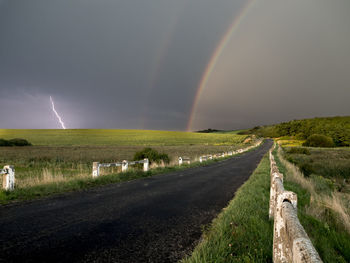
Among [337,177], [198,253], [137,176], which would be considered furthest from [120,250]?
[337,177]

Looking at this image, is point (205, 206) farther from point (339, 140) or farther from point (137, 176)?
point (339, 140)

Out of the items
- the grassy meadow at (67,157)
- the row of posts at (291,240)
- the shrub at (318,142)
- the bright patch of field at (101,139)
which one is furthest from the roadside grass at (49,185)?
the shrub at (318,142)

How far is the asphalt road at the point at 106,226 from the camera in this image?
11.3ft

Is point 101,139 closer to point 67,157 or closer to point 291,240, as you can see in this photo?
point 67,157

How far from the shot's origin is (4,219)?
4.96 meters

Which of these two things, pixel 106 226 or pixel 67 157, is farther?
pixel 67 157

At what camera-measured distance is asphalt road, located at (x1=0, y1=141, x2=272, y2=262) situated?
3430mm

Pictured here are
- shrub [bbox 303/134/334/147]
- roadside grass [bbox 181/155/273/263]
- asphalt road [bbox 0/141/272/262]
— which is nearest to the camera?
roadside grass [bbox 181/155/273/263]

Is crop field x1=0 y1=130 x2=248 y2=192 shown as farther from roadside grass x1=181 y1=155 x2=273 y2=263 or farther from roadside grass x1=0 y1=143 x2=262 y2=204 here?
roadside grass x1=181 y1=155 x2=273 y2=263

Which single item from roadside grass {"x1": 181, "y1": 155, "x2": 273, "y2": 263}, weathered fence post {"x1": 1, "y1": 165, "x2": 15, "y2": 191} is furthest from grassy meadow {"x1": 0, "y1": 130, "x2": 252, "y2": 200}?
roadside grass {"x1": 181, "y1": 155, "x2": 273, "y2": 263}

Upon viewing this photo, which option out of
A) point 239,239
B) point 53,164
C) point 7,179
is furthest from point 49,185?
point 53,164

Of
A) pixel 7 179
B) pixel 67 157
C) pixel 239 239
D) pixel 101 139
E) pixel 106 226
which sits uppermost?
pixel 101 139

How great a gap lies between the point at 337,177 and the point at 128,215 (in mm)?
19856

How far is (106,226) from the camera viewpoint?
4559mm
